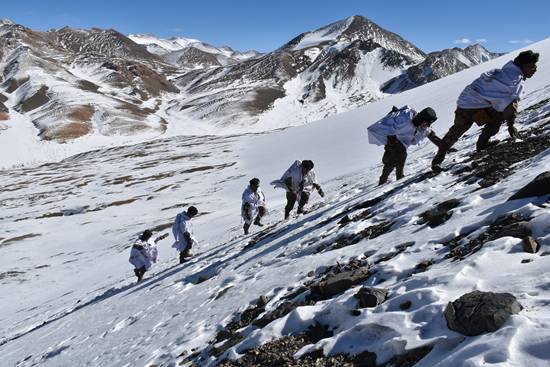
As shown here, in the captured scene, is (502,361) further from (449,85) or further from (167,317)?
(449,85)

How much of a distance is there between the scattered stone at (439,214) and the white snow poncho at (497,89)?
3449 mm

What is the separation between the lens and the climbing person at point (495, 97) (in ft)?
34.0

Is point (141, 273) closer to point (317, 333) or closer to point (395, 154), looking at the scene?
point (395, 154)

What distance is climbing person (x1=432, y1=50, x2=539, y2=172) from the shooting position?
10375mm

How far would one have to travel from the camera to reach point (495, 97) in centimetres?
1064

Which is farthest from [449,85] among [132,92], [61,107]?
[132,92]

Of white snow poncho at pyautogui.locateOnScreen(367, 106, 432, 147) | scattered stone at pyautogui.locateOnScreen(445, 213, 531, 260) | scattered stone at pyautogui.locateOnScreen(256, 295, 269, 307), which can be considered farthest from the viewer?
white snow poncho at pyautogui.locateOnScreen(367, 106, 432, 147)

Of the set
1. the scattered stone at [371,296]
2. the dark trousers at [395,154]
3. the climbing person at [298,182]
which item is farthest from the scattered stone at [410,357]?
the climbing person at [298,182]

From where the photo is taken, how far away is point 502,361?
363cm

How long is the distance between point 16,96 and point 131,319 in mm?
180140

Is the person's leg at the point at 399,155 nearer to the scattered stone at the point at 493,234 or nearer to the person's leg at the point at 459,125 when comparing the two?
the person's leg at the point at 459,125

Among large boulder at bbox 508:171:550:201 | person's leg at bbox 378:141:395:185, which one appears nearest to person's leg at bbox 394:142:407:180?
person's leg at bbox 378:141:395:185

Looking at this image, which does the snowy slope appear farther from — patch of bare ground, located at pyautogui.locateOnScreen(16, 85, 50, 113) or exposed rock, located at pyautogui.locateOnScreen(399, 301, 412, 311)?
patch of bare ground, located at pyautogui.locateOnScreen(16, 85, 50, 113)

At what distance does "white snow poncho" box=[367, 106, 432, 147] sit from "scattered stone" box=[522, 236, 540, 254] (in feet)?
24.3
